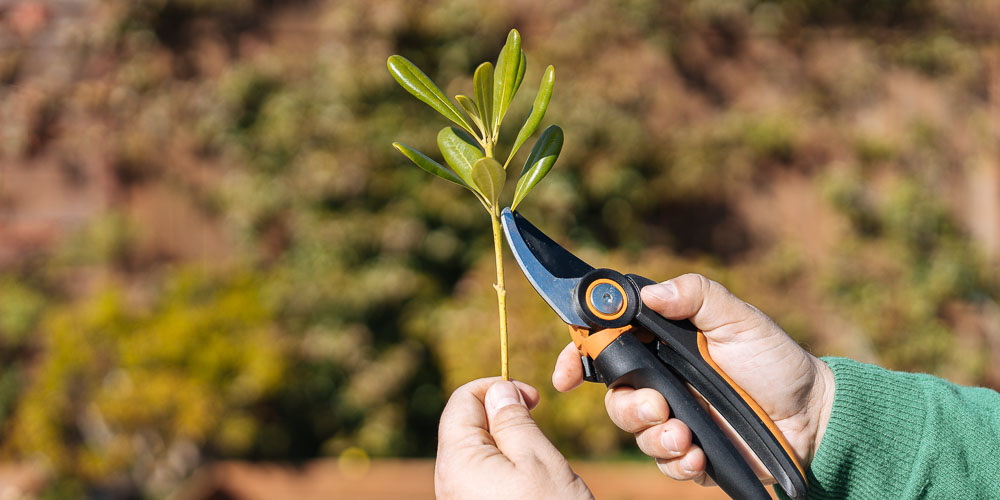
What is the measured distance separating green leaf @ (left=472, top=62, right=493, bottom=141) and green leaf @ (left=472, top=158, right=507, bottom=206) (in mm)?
118

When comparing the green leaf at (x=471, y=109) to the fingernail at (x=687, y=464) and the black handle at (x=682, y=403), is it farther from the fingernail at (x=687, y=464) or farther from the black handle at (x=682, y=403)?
the fingernail at (x=687, y=464)

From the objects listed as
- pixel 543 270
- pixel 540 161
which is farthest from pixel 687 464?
pixel 540 161

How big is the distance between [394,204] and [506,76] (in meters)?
3.03

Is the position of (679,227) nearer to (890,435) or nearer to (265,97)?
(265,97)

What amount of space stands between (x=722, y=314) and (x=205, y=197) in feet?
11.9

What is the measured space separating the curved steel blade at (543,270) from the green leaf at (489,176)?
82 millimetres

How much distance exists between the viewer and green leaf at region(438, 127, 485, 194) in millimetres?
1253

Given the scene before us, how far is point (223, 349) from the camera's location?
3.63 meters

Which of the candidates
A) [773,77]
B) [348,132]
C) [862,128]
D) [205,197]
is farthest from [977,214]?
[205,197]

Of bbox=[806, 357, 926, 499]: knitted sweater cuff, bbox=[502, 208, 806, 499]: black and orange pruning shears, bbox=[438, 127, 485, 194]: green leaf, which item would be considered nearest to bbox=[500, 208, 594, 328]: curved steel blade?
bbox=[502, 208, 806, 499]: black and orange pruning shears

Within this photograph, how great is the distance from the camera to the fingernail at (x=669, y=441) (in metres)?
1.31

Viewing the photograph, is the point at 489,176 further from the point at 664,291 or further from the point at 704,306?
the point at 704,306

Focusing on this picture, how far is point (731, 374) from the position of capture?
5.15ft

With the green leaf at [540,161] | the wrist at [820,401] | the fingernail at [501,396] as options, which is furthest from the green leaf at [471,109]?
the wrist at [820,401]
